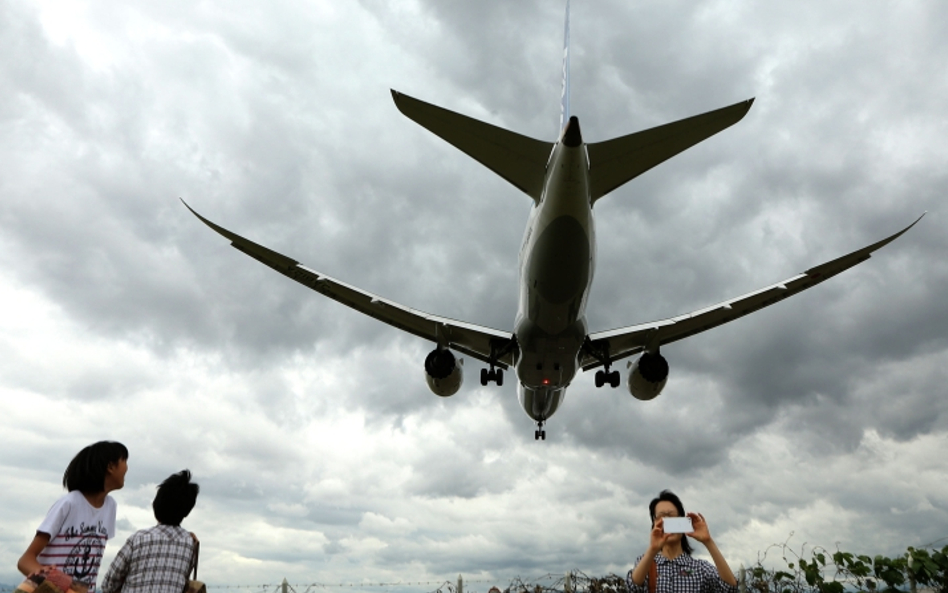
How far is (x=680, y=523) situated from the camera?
12.6ft

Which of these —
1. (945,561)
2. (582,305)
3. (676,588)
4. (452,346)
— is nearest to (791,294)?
(582,305)

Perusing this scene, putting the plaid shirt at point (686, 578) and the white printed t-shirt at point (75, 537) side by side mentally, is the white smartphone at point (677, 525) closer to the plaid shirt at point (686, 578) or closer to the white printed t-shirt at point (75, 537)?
the plaid shirt at point (686, 578)

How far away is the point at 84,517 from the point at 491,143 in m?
10.7

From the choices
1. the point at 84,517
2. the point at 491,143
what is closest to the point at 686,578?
the point at 84,517

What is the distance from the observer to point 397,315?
1844 cm

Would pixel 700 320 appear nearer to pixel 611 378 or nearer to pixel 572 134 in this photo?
pixel 611 378

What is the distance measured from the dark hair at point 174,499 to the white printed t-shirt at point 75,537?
64cm

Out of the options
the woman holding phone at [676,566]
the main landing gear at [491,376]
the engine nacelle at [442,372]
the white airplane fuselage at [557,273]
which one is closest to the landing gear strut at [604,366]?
the white airplane fuselage at [557,273]

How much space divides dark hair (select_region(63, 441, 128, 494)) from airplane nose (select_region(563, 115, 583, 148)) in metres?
9.79

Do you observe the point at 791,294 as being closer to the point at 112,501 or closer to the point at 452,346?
the point at 452,346

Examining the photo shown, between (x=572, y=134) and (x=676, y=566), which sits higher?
(x=572, y=134)

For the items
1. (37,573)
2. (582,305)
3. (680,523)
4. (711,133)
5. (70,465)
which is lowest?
(37,573)

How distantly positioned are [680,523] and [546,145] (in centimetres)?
1100

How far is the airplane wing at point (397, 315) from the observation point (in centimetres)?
1652
